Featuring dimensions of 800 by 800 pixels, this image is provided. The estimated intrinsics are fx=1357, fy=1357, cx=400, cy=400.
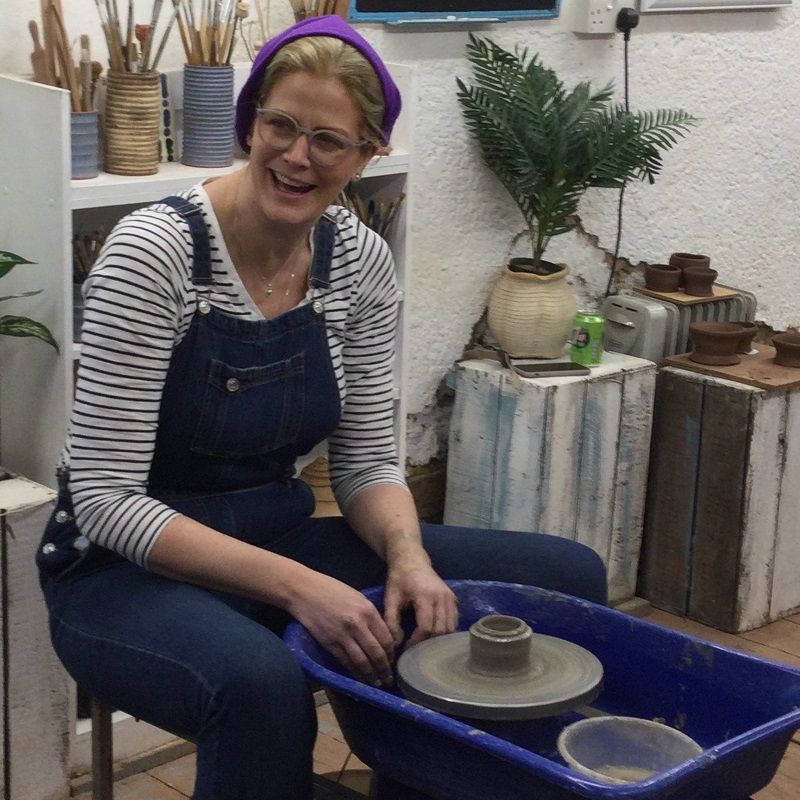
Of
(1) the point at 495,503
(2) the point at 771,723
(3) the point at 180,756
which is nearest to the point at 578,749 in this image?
(2) the point at 771,723

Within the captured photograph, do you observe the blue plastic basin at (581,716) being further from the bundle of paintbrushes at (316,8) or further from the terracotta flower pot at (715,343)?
the terracotta flower pot at (715,343)

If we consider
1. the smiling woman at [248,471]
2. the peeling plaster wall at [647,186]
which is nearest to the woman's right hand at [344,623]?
the smiling woman at [248,471]

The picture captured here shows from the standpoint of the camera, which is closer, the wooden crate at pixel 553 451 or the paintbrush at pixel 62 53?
the paintbrush at pixel 62 53

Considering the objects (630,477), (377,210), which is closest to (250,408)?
(377,210)

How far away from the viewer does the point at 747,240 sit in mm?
3908

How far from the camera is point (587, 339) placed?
3.21 meters

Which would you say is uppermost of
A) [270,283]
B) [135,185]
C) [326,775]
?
[135,185]

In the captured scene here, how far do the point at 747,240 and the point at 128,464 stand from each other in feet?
8.67

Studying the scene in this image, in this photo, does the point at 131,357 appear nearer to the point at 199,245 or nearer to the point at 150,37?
the point at 199,245

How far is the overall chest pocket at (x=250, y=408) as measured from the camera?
69.4 inches

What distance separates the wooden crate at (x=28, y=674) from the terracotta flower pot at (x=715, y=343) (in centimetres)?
170

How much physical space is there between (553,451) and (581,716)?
1.41m

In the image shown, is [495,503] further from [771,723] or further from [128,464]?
[771,723]

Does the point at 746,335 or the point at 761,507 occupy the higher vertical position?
the point at 746,335
